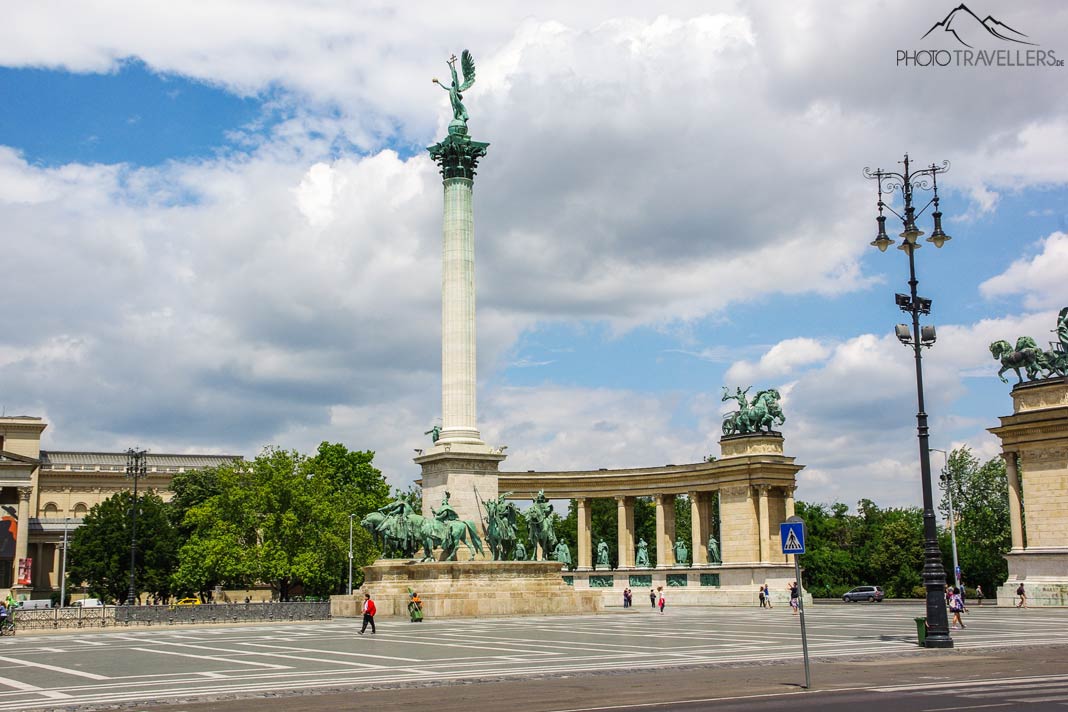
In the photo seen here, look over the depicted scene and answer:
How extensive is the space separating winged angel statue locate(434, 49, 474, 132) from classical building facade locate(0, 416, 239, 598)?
1985 inches

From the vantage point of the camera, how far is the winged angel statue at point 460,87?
209 ft

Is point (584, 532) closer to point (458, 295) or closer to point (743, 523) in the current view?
point (743, 523)

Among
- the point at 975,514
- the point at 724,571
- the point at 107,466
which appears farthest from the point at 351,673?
the point at 107,466

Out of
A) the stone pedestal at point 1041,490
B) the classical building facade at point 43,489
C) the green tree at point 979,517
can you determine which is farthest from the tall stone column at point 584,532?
the classical building facade at point 43,489

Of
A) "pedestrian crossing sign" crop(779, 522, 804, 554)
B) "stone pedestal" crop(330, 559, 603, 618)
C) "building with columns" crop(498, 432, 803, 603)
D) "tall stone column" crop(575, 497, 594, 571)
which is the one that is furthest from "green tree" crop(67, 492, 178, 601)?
"pedestrian crossing sign" crop(779, 522, 804, 554)

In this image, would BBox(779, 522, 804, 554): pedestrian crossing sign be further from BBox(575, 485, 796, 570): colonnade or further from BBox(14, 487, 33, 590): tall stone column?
BBox(14, 487, 33, 590): tall stone column

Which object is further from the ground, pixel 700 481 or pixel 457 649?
pixel 700 481

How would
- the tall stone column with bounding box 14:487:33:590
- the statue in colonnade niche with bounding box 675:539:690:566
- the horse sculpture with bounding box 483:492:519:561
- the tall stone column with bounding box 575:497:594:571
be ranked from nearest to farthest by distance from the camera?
the horse sculpture with bounding box 483:492:519:561 → the statue in colonnade niche with bounding box 675:539:690:566 → the tall stone column with bounding box 575:497:594:571 → the tall stone column with bounding box 14:487:33:590

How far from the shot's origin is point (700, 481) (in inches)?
3398

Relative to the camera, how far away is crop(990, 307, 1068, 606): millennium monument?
63.1 m

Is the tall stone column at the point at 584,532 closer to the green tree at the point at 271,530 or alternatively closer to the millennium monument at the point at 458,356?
the green tree at the point at 271,530

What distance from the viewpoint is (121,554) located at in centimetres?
8781

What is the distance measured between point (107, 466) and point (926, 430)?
13740cm

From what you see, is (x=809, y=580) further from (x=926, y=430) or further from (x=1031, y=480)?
(x=926, y=430)
